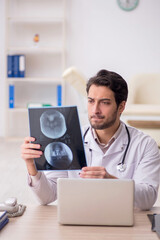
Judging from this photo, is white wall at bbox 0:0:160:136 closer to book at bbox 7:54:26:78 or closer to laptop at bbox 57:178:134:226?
book at bbox 7:54:26:78

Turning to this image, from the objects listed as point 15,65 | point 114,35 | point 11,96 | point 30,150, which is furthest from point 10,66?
point 30,150

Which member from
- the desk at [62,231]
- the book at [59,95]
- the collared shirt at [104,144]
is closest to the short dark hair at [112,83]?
the collared shirt at [104,144]

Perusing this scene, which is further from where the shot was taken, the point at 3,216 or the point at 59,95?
the point at 59,95

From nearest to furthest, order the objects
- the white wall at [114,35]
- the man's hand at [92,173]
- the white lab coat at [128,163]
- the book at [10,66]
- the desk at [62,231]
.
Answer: the desk at [62,231] < the man's hand at [92,173] < the white lab coat at [128,163] < the book at [10,66] < the white wall at [114,35]

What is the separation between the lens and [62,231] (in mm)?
971

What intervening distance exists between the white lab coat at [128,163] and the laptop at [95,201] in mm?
258

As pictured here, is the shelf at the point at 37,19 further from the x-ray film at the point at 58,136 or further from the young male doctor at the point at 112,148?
the x-ray film at the point at 58,136

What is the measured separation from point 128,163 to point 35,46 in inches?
165

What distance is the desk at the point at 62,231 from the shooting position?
933mm

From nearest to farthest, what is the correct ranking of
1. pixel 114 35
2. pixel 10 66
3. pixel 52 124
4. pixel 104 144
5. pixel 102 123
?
pixel 52 124 → pixel 102 123 → pixel 104 144 → pixel 10 66 → pixel 114 35

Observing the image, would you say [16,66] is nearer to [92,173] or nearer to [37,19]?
[37,19]

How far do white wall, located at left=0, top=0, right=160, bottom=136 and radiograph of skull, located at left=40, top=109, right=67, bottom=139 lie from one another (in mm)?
4313

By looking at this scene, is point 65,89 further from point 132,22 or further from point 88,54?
point 132,22

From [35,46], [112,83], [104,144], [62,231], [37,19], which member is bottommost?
[62,231]
